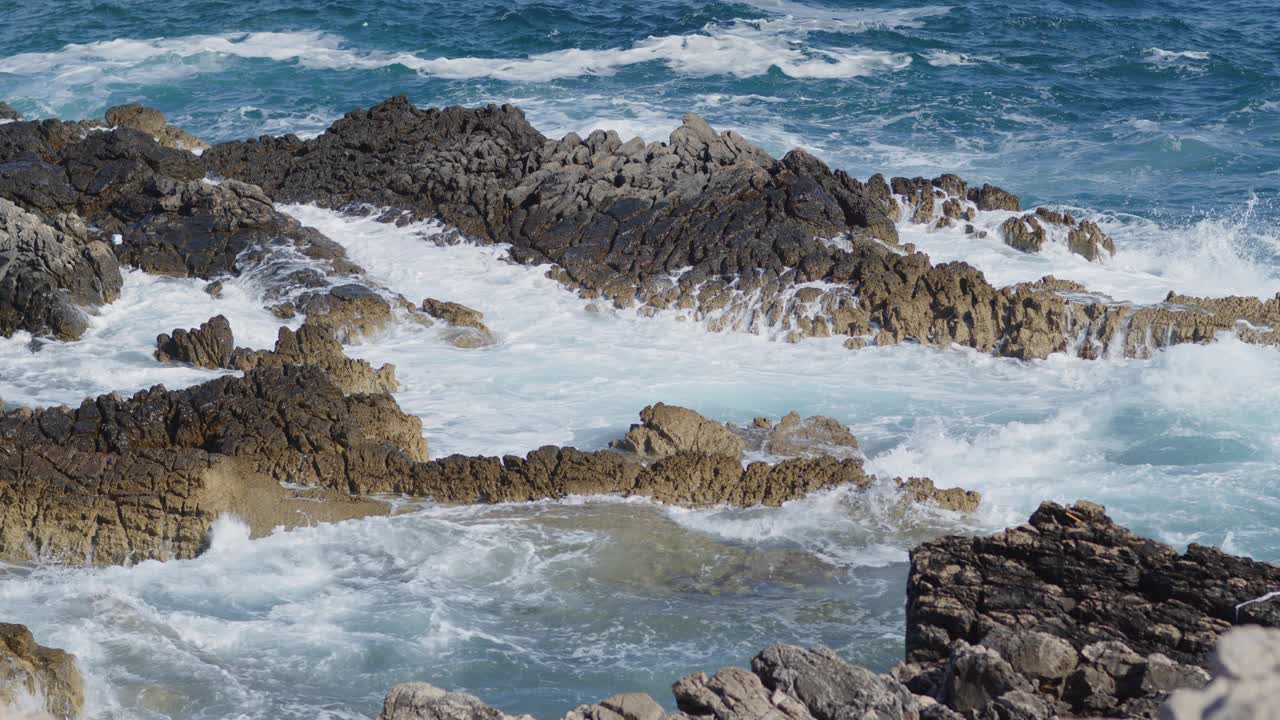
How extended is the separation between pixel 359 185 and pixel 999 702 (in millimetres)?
17389

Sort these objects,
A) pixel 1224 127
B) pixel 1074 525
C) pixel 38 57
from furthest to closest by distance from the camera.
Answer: pixel 38 57 → pixel 1224 127 → pixel 1074 525

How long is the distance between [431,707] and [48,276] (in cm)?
1294

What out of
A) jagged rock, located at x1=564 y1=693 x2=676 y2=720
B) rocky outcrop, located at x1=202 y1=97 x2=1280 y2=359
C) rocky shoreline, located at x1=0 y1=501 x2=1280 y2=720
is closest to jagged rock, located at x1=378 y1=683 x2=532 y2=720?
rocky shoreline, located at x1=0 y1=501 x2=1280 y2=720

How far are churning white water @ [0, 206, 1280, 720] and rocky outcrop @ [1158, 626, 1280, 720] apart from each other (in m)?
6.59

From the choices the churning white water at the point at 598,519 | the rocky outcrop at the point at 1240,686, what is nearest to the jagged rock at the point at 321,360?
the churning white water at the point at 598,519

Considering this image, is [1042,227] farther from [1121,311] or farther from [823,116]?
[823,116]

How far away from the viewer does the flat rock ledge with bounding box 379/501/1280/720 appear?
6.99 m

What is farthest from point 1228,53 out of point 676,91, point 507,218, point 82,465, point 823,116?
point 82,465

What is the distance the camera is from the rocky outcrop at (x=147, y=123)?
79.9 ft

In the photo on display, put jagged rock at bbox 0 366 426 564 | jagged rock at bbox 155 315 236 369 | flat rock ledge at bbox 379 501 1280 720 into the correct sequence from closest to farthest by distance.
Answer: flat rock ledge at bbox 379 501 1280 720 < jagged rock at bbox 0 366 426 564 < jagged rock at bbox 155 315 236 369

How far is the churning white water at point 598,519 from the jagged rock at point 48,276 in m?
0.37

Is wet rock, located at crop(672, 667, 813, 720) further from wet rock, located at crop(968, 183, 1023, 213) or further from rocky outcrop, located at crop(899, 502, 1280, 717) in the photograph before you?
wet rock, located at crop(968, 183, 1023, 213)

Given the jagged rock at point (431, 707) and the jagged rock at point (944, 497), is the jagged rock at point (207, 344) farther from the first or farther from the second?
the jagged rock at point (431, 707)

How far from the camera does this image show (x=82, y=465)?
12.2m
